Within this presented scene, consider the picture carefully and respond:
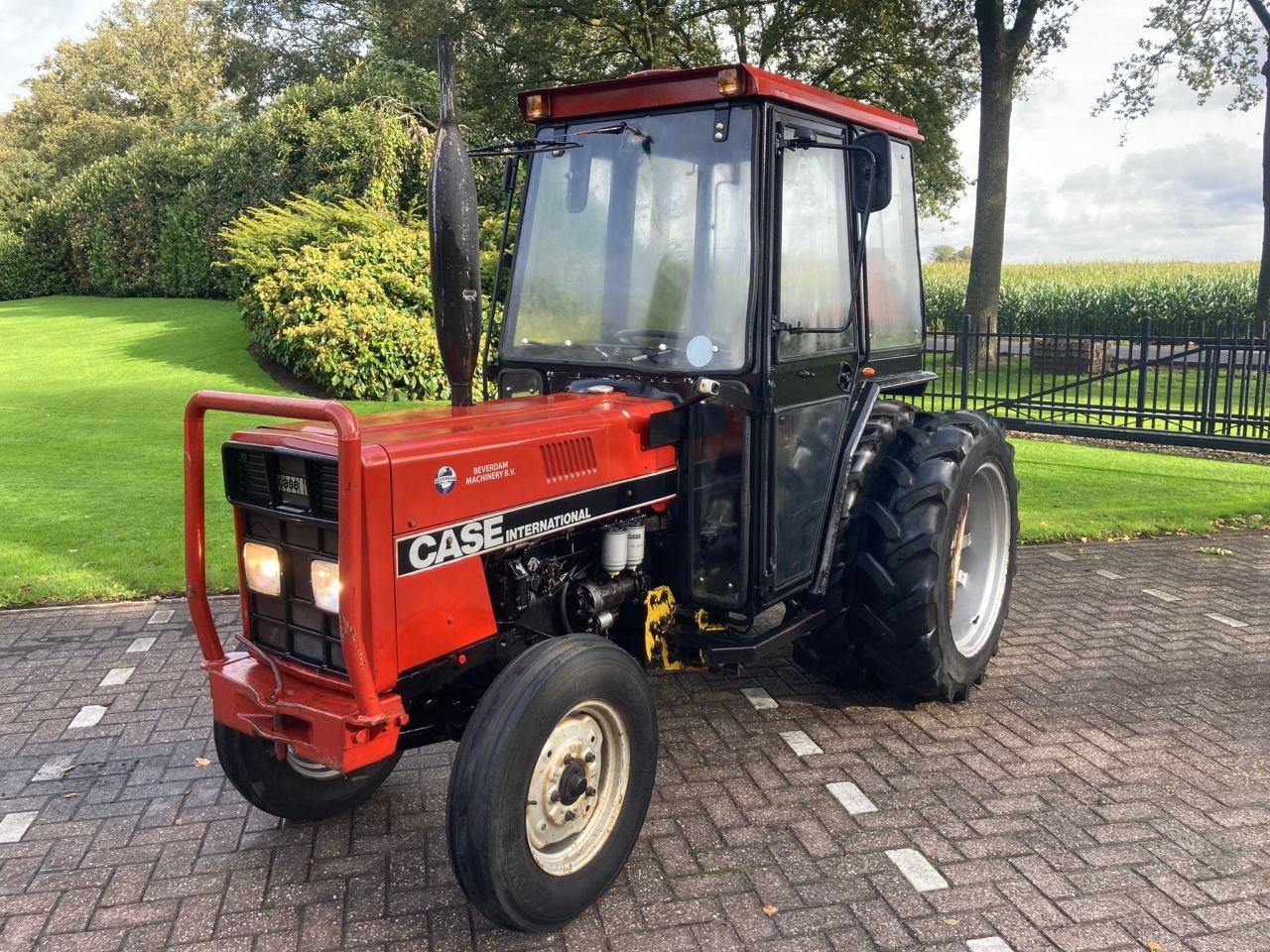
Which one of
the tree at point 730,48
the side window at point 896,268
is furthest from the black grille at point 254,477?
the tree at point 730,48

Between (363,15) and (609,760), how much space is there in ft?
100

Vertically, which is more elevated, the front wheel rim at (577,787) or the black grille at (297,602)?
the black grille at (297,602)

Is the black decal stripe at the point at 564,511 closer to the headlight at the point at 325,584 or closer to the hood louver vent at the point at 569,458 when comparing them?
the hood louver vent at the point at 569,458

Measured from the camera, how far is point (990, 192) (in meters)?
16.7

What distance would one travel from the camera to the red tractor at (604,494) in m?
2.62

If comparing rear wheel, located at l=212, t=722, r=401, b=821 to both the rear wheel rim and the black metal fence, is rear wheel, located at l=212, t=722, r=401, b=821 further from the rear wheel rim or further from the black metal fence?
the black metal fence

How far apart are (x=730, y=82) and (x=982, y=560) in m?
2.67

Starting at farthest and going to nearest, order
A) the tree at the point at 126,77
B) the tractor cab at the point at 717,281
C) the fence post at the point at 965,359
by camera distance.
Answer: the tree at the point at 126,77, the fence post at the point at 965,359, the tractor cab at the point at 717,281

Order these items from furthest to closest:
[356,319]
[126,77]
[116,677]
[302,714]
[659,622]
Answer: [126,77]
[356,319]
[116,677]
[659,622]
[302,714]

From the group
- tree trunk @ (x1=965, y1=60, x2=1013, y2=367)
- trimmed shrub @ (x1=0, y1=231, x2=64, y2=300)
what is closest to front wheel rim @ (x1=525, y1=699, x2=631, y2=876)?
tree trunk @ (x1=965, y1=60, x2=1013, y2=367)

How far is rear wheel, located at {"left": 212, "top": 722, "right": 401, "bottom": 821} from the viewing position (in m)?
3.08

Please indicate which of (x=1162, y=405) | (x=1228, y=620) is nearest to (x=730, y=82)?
(x=1228, y=620)

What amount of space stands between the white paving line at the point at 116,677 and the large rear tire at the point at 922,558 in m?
3.34

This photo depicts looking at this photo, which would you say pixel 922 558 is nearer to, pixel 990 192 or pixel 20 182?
pixel 990 192
